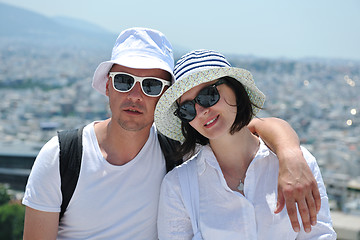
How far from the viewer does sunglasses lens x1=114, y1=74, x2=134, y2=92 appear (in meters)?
1.43

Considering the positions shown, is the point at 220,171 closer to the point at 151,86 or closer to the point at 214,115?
the point at 214,115

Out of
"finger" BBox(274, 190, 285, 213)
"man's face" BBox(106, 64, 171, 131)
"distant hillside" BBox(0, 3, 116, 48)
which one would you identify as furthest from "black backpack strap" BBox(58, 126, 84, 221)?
"distant hillside" BBox(0, 3, 116, 48)

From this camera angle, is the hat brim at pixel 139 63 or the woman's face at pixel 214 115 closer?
the woman's face at pixel 214 115

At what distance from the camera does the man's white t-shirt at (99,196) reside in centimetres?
135

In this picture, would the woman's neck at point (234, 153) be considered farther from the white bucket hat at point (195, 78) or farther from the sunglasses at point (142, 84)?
the sunglasses at point (142, 84)

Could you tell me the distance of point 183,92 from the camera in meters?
1.26

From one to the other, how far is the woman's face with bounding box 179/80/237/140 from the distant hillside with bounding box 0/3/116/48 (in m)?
83.3

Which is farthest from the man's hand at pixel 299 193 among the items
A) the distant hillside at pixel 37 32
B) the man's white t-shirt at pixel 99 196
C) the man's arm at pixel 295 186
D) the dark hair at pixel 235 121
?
the distant hillside at pixel 37 32

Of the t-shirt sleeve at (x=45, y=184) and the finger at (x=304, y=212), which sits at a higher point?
the finger at (x=304, y=212)

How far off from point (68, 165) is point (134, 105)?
297 millimetres

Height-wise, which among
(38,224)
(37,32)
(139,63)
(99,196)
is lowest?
(37,32)

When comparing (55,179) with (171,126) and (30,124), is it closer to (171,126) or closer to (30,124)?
(171,126)

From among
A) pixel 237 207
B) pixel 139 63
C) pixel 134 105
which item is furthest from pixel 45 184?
pixel 237 207

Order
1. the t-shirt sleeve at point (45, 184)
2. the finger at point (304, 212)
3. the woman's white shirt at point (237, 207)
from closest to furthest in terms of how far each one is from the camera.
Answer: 1. the finger at point (304, 212)
2. the woman's white shirt at point (237, 207)
3. the t-shirt sleeve at point (45, 184)
